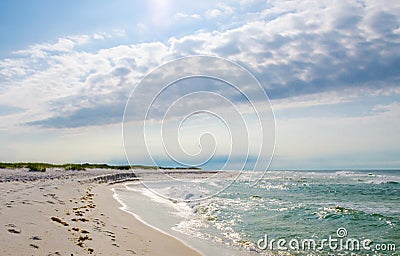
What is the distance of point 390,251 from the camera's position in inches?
415

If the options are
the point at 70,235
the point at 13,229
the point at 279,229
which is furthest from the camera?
the point at 279,229

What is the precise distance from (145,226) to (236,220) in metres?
4.87

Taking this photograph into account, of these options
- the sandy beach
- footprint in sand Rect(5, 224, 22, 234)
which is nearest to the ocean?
the sandy beach

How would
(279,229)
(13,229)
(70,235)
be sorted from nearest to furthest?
(13,229) < (70,235) < (279,229)

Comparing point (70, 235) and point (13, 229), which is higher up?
point (13, 229)

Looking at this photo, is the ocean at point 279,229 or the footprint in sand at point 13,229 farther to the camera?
the ocean at point 279,229

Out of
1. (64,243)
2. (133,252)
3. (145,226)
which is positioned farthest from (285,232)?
(64,243)

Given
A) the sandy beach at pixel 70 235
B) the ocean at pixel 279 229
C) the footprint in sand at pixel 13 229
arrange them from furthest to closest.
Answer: the ocean at pixel 279 229 < the footprint in sand at pixel 13 229 < the sandy beach at pixel 70 235

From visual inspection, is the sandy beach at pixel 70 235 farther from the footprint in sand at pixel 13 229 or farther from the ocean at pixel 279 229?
the ocean at pixel 279 229

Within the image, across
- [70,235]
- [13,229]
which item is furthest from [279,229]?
[13,229]

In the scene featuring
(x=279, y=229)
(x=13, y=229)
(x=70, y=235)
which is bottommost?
(x=279, y=229)

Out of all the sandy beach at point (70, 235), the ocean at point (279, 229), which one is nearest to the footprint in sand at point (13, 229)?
the sandy beach at point (70, 235)

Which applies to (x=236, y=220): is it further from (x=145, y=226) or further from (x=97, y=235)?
(x=97, y=235)

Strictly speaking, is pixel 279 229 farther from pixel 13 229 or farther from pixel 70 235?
pixel 13 229
